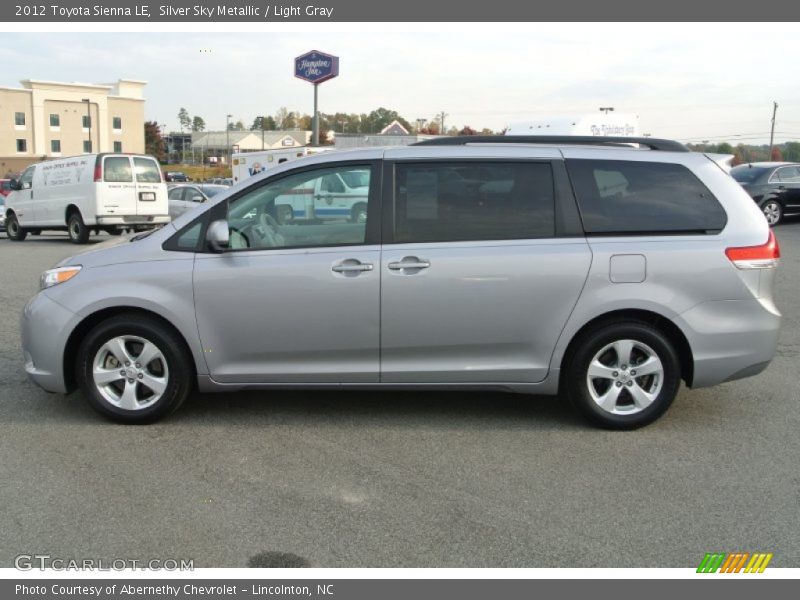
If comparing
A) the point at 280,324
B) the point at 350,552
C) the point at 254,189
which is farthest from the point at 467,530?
the point at 254,189

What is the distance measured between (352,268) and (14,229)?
58.9 ft

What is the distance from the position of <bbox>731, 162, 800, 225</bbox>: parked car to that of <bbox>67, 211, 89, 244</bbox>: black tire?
55.3 ft

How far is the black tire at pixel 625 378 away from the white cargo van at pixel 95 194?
14.8 m

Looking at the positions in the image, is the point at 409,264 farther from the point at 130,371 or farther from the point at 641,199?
the point at 130,371

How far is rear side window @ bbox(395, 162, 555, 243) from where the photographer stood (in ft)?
15.6

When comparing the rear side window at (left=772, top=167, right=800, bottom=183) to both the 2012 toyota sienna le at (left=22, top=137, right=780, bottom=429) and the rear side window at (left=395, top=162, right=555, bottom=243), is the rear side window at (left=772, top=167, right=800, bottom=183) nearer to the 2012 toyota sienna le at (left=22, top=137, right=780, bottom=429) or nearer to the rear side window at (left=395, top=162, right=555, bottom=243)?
the 2012 toyota sienna le at (left=22, top=137, right=780, bottom=429)

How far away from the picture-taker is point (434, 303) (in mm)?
4676

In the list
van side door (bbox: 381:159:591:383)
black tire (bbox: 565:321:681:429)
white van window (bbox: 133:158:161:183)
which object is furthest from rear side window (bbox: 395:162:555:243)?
white van window (bbox: 133:158:161:183)

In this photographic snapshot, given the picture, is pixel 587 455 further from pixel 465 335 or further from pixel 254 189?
pixel 254 189

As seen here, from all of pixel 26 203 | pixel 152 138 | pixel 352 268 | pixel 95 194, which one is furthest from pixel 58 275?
pixel 152 138

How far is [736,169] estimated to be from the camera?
20812 mm

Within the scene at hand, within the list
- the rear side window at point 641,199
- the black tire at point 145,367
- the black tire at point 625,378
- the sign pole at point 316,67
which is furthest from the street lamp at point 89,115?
the black tire at point 625,378

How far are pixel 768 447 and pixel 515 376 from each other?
160 centimetres

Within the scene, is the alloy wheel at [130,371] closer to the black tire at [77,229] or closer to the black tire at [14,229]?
the black tire at [77,229]
